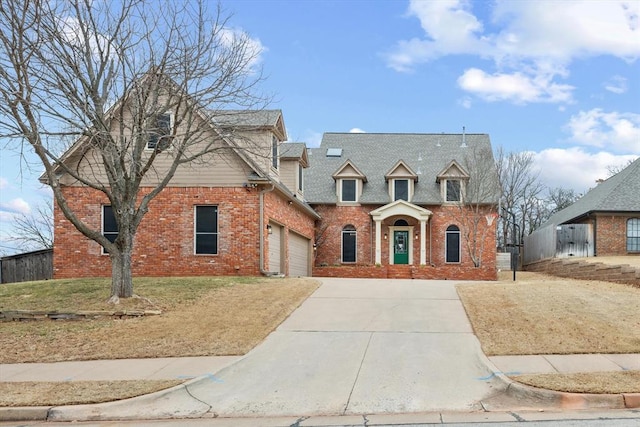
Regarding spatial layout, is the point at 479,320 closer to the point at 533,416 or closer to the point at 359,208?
the point at 533,416

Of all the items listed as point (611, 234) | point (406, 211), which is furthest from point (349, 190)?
point (611, 234)

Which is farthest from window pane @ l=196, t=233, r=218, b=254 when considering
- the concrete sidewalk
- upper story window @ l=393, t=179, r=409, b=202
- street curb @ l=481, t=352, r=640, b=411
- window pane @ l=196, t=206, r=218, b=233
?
street curb @ l=481, t=352, r=640, b=411

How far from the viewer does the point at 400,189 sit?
30531 millimetres

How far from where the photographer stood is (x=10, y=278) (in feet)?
76.6

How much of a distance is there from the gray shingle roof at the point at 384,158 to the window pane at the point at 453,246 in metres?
1.85

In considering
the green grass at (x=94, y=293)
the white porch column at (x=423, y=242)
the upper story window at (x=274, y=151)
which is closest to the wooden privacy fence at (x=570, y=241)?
the white porch column at (x=423, y=242)

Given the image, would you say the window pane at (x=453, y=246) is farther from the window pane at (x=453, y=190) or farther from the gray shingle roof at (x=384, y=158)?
the gray shingle roof at (x=384, y=158)

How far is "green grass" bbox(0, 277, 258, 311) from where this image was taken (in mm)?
13227

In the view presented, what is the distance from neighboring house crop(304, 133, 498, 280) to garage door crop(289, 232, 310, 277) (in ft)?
7.49

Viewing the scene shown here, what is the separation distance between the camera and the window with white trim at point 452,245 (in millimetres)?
29969

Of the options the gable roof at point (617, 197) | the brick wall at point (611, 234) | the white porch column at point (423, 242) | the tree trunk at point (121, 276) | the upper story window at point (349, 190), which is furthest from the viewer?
the upper story window at point (349, 190)

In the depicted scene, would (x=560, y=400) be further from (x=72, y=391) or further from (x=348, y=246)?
(x=348, y=246)

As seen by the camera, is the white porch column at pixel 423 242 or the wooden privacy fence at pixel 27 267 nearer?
the wooden privacy fence at pixel 27 267

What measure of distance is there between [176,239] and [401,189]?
14514 mm
